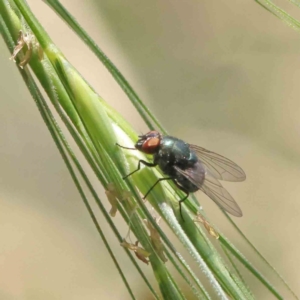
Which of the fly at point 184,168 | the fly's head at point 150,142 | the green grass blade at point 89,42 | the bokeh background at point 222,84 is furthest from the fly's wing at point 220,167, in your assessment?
the bokeh background at point 222,84

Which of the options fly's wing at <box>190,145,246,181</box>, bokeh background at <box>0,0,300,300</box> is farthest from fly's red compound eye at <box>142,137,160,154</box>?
bokeh background at <box>0,0,300,300</box>

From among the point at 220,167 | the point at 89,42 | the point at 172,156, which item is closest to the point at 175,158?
the point at 172,156

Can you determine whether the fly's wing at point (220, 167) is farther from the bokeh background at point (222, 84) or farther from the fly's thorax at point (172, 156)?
the bokeh background at point (222, 84)

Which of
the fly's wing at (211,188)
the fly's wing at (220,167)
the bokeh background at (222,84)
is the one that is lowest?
the fly's wing at (211,188)

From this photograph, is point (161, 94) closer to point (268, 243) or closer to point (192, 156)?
point (268, 243)

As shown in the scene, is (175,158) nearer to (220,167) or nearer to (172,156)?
(172,156)

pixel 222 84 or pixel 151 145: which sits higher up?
pixel 222 84

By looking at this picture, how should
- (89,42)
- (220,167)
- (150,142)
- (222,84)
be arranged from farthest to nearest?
(222,84)
(220,167)
(150,142)
(89,42)
